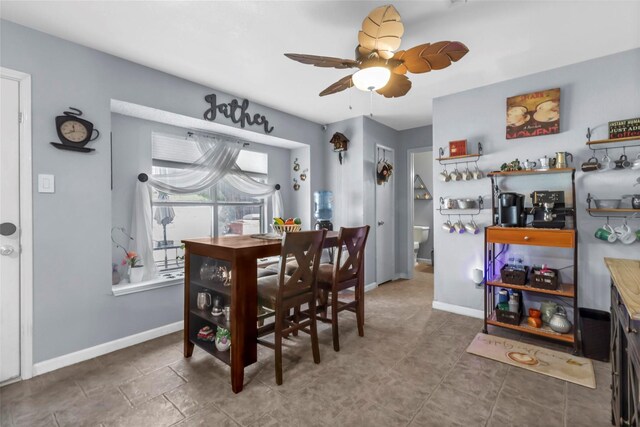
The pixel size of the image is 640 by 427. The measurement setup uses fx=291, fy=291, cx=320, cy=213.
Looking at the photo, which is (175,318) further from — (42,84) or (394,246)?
(394,246)

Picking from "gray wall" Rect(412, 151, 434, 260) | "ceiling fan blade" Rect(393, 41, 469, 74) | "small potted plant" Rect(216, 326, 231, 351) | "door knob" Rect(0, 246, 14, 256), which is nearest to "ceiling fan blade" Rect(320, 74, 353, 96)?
"ceiling fan blade" Rect(393, 41, 469, 74)

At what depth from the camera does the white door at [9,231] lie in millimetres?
2039

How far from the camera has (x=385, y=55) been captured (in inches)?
73.5

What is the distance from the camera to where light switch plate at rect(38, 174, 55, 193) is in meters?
2.15

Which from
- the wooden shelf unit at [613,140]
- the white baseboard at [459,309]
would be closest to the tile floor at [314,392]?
the white baseboard at [459,309]

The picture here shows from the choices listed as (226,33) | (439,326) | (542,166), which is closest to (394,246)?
(439,326)

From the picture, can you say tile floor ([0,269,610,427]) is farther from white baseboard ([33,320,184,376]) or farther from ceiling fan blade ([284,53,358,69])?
→ ceiling fan blade ([284,53,358,69])

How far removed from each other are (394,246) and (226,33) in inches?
154

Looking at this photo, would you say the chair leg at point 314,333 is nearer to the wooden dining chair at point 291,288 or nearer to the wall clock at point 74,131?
the wooden dining chair at point 291,288

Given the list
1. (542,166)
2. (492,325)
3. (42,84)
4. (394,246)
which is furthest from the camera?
(394,246)

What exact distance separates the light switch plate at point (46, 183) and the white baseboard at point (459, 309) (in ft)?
12.7

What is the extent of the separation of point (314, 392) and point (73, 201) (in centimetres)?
233

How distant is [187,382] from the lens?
2.03 metres

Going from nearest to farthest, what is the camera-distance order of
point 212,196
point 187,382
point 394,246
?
1. point 187,382
2. point 212,196
3. point 394,246
